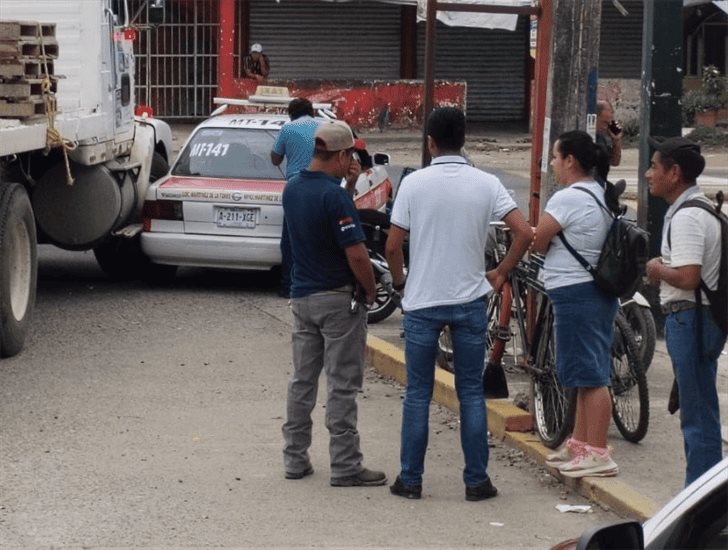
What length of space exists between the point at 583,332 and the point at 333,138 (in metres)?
1.50

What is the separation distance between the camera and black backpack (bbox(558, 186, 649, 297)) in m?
6.77

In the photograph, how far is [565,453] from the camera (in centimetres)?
726

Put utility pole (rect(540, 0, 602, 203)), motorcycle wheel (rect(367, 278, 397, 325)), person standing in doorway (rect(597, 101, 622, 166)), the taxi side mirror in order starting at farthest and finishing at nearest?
motorcycle wheel (rect(367, 278, 397, 325)) → person standing in doorway (rect(597, 101, 622, 166)) → utility pole (rect(540, 0, 602, 203)) → the taxi side mirror

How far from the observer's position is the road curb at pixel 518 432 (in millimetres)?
6600

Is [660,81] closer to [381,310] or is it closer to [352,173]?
[352,173]

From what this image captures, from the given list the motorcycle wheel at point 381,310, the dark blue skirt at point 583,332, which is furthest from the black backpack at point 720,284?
the motorcycle wheel at point 381,310

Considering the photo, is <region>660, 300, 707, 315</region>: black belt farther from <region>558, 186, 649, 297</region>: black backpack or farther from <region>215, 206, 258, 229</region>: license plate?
<region>215, 206, 258, 229</region>: license plate

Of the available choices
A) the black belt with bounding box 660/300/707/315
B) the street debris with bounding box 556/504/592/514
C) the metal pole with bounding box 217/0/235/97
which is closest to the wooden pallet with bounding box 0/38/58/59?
the street debris with bounding box 556/504/592/514

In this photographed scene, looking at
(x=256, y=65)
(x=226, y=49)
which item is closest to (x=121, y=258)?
(x=256, y=65)

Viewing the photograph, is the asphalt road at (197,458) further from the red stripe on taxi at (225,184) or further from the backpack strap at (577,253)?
the red stripe on taxi at (225,184)

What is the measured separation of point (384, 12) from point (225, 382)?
2322 cm

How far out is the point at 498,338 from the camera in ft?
26.9

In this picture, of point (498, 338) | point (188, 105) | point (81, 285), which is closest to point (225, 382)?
point (498, 338)

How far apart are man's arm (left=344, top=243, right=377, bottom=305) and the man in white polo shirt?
128 mm
